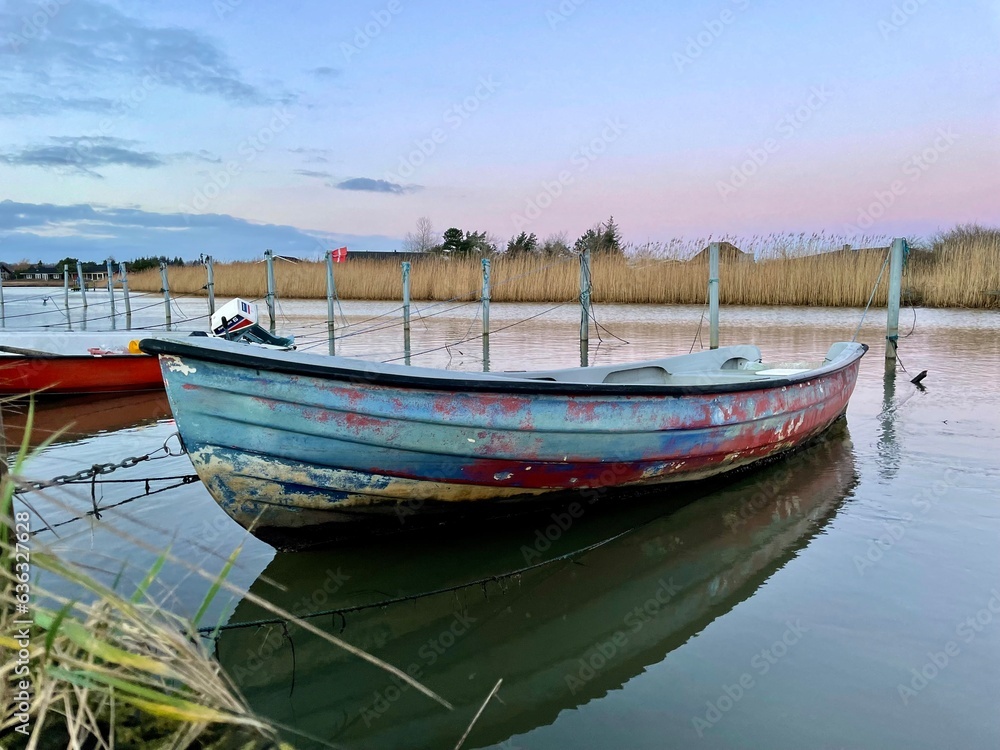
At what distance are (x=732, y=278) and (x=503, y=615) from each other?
627 inches

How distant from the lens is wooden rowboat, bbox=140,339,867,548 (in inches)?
119

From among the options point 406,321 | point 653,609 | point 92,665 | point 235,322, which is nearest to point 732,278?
point 406,321

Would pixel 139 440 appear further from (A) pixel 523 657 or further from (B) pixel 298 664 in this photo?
(A) pixel 523 657

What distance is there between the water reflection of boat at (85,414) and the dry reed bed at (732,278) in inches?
333

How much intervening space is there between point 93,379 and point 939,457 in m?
8.19

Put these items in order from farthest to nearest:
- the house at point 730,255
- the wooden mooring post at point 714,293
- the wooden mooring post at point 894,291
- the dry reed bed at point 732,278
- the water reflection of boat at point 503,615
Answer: the house at point 730,255 < the dry reed bed at point 732,278 < the wooden mooring post at point 894,291 < the wooden mooring post at point 714,293 < the water reflection of boat at point 503,615

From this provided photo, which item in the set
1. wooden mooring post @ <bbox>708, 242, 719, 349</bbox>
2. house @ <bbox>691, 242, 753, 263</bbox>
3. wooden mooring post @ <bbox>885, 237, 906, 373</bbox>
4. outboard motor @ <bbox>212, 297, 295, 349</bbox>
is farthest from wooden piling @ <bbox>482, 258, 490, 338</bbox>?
house @ <bbox>691, 242, 753, 263</bbox>

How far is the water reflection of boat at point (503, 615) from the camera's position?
7.70 ft

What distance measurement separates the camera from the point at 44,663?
1.31 m

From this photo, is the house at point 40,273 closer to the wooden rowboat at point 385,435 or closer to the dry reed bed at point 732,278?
the dry reed bed at point 732,278

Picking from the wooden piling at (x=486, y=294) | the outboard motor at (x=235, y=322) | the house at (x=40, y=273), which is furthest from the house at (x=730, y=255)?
the house at (x=40, y=273)

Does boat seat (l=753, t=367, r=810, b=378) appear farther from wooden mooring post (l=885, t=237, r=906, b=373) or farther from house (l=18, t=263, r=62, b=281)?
house (l=18, t=263, r=62, b=281)

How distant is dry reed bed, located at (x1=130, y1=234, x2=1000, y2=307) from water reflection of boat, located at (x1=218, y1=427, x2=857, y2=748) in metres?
11.4

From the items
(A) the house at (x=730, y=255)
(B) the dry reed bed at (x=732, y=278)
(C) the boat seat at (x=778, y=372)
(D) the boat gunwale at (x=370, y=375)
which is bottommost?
(C) the boat seat at (x=778, y=372)
